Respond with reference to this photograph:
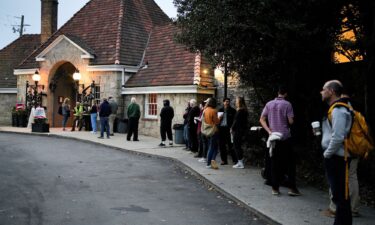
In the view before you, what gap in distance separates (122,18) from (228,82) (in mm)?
10202

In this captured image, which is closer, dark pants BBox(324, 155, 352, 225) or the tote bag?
dark pants BBox(324, 155, 352, 225)

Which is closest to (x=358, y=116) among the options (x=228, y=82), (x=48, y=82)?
(x=228, y=82)

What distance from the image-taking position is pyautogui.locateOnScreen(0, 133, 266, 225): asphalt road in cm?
623

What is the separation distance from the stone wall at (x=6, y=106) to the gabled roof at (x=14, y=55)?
78 cm

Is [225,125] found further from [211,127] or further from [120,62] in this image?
[120,62]

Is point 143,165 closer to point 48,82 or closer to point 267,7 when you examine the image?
point 267,7

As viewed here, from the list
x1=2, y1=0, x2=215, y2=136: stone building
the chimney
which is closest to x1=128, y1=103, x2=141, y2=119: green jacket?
x1=2, y1=0, x2=215, y2=136: stone building

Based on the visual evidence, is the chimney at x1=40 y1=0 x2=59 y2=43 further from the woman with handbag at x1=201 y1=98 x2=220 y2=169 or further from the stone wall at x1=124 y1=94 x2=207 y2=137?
the woman with handbag at x1=201 y1=98 x2=220 y2=169

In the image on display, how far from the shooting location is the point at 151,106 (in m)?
20.9

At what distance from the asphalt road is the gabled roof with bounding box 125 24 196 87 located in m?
7.09

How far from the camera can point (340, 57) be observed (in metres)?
11.9

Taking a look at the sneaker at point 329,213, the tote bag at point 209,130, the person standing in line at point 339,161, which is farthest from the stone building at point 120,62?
the person standing in line at point 339,161

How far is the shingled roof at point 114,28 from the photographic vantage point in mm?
23000

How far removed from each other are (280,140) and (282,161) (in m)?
0.42
